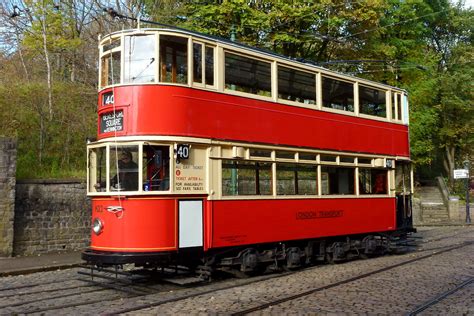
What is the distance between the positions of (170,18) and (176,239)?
15.2 meters

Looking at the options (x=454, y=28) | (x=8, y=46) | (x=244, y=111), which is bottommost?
(x=244, y=111)

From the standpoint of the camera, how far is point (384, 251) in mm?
14422

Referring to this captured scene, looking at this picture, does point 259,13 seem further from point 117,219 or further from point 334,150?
point 117,219

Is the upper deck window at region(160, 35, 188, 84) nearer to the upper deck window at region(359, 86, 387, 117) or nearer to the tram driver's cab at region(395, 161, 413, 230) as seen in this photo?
the upper deck window at region(359, 86, 387, 117)

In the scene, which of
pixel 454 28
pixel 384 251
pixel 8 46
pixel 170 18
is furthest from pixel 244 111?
pixel 454 28

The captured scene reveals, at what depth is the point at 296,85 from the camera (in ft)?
39.2

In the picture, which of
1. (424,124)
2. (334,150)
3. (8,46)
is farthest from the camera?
(424,124)

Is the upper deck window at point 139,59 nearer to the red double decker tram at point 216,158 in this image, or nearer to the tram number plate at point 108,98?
the red double decker tram at point 216,158

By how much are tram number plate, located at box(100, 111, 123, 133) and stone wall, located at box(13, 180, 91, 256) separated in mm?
5307

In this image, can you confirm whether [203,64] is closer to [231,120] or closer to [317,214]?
[231,120]

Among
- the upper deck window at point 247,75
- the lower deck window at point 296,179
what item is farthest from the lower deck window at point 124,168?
the lower deck window at point 296,179

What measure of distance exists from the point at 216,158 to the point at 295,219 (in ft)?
8.35

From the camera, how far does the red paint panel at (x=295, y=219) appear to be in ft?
32.6

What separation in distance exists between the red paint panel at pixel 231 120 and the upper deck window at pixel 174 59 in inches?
10.3
